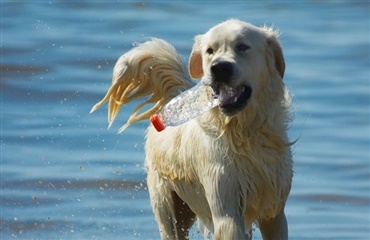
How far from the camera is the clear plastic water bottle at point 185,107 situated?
697 centimetres

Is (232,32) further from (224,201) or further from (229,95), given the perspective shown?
(224,201)

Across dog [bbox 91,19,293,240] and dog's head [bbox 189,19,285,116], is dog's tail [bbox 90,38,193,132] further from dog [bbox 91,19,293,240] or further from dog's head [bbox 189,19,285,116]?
dog's head [bbox 189,19,285,116]

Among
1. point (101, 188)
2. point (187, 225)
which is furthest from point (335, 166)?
point (187, 225)

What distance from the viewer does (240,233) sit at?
6871 millimetres

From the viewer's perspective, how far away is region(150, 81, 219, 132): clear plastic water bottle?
697 cm

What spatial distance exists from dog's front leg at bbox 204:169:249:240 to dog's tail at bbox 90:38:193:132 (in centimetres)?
102

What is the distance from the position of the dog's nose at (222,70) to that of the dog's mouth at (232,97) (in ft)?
0.25

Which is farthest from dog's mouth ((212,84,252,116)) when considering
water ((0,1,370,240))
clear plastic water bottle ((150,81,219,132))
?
water ((0,1,370,240))

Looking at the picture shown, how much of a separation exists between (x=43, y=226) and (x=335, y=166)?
2.59m

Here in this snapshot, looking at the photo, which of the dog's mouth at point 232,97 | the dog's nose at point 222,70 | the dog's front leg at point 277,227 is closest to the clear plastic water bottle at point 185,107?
the dog's mouth at point 232,97

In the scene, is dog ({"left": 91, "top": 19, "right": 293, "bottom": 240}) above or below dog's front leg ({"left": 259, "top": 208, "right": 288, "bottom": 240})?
above

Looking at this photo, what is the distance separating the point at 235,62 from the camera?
6637mm

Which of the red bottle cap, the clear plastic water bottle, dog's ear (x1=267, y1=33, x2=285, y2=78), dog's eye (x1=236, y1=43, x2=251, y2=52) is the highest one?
dog's eye (x1=236, y1=43, x2=251, y2=52)

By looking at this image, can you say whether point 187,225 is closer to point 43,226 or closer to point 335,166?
point 43,226
